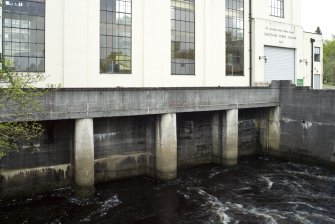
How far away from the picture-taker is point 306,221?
15867 millimetres

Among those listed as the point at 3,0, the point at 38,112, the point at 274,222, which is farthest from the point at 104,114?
the point at 274,222

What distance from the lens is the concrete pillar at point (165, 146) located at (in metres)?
21.7

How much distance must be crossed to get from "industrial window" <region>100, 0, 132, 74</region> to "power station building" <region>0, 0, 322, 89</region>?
0.07m

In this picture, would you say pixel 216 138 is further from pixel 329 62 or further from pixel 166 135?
pixel 329 62

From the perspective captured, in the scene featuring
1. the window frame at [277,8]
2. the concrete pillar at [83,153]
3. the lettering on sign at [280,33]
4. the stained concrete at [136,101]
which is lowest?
the concrete pillar at [83,153]

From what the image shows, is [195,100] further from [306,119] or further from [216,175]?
[306,119]

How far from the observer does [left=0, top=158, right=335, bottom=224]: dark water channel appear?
16219 mm

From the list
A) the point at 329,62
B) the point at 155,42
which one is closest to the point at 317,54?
the point at 155,42

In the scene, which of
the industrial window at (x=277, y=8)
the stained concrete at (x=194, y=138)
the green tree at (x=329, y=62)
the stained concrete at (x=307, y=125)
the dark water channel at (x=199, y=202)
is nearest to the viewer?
the dark water channel at (x=199, y=202)

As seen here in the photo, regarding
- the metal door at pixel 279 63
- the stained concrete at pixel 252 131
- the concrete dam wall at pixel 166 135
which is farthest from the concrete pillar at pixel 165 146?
the metal door at pixel 279 63

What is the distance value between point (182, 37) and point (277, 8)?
42.6ft

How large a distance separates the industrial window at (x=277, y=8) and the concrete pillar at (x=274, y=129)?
11.3 meters

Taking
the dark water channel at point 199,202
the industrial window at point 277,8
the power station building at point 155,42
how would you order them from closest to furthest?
the dark water channel at point 199,202 < the power station building at point 155,42 < the industrial window at point 277,8

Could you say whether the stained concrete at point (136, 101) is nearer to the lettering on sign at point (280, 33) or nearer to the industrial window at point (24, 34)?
the industrial window at point (24, 34)
